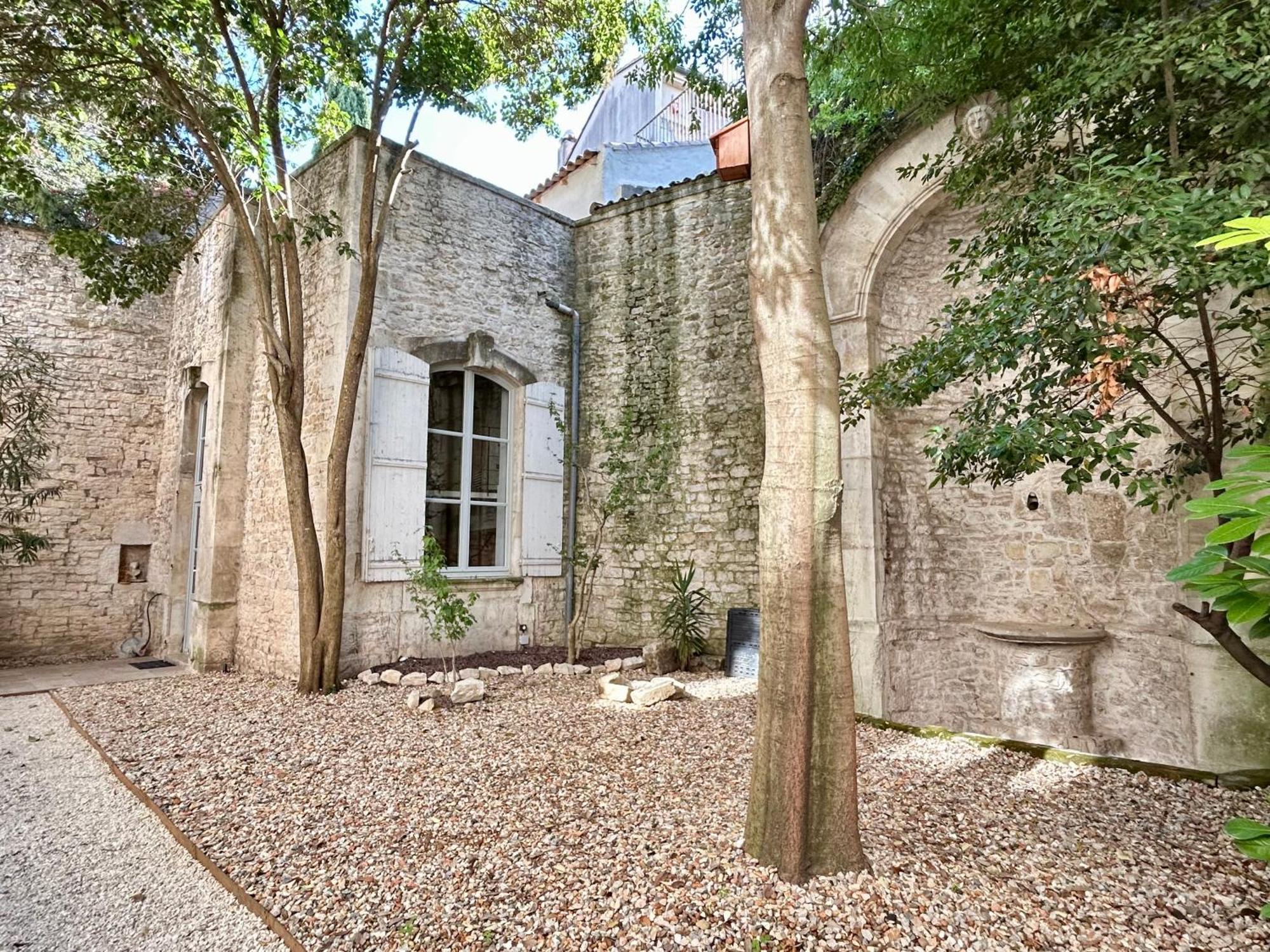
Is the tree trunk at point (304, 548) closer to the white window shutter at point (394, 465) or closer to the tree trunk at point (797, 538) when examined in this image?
the white window shutter at point (394, 465)

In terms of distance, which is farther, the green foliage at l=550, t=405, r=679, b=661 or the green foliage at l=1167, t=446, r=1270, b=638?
the green foliage at l=550, t=405, r=679, b=661

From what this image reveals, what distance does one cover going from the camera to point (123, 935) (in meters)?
2.10

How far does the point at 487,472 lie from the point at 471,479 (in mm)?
239

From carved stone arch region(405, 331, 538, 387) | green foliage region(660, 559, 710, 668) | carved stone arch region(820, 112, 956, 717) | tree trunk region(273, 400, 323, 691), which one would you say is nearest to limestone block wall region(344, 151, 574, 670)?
carved stone arch region(405, 331, 538, 387)

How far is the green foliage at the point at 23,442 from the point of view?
6000 mm

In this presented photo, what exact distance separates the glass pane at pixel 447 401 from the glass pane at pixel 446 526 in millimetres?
683

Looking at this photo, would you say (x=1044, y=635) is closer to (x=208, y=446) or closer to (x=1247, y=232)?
(x=1247, y=232)

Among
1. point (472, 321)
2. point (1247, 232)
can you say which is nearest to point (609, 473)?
point (472, 321)

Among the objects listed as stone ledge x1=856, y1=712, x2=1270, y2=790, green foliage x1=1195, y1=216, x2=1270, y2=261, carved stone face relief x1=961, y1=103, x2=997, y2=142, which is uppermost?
carved stone face relief x1=961, y1=103, x2=997, y2=142

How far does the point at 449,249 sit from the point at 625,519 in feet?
9.37

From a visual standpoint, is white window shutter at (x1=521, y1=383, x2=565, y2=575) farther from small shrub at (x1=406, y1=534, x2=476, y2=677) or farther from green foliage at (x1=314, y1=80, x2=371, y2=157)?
green foliage at (x1=314, y1=80, x2=371, y2=157)

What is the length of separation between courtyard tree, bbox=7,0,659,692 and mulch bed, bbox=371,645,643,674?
62 cm

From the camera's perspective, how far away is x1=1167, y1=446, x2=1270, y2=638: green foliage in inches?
31.4

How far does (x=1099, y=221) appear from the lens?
2.57 meters
